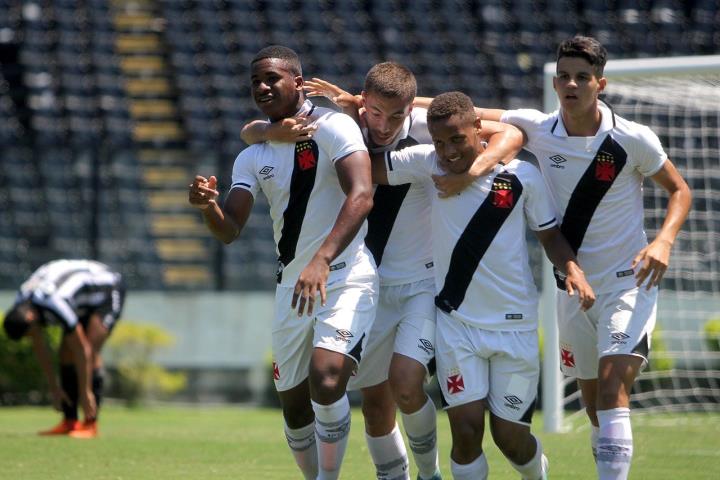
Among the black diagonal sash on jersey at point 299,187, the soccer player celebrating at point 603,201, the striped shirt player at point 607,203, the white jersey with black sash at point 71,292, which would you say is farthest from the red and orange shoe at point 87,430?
the striped shirt player at point 607,203

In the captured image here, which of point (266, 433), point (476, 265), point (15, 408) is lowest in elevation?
point (15, 408)

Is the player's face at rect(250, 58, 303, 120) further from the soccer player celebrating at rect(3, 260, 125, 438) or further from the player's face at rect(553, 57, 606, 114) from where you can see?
the soccer player celebrating at rect(3, 260, 125, 438)

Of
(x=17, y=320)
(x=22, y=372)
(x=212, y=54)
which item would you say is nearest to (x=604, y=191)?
(x=17, y=320)

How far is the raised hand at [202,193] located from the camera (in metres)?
5.36

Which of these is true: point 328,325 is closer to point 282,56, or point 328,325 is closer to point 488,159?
point 488,159

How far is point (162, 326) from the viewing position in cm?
1480

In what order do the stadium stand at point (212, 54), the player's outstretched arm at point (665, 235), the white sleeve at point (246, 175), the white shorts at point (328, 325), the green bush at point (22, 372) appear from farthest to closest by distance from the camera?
the stadium stand at point (212, 54), the green bush at point (22, 372), the white sleeve at point (246, 175), the white shorts at point (328, 325), the player's outstretched arm at point (665, 235)

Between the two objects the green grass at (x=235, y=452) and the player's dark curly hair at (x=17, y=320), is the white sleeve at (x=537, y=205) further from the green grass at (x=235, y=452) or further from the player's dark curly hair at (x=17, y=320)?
the player's dark curly hair at (x=17, y=320)

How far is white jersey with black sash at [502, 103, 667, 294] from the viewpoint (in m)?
5.66

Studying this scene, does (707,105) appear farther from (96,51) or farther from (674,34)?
(96,51)

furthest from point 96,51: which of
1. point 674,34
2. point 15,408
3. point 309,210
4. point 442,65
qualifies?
point 309,210

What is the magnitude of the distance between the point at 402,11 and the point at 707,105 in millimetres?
9217

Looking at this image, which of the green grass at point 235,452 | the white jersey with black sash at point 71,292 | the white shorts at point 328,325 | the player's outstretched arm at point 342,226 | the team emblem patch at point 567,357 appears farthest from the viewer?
the white jersey with black sash at point 71,292

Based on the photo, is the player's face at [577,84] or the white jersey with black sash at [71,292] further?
the white jersey with black sash at [71,292]
